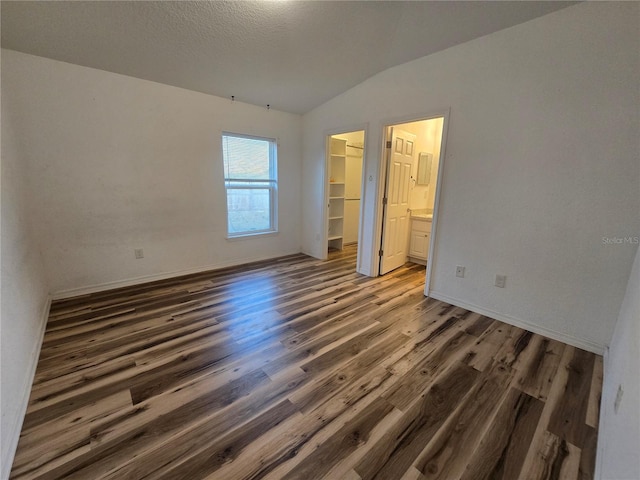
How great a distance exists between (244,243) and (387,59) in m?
3.05

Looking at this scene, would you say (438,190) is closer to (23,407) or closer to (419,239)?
(419,239)

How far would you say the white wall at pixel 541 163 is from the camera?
198 cm

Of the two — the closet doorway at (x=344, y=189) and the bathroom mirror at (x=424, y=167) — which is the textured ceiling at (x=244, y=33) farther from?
the closet doorway at (x=344, y=189)

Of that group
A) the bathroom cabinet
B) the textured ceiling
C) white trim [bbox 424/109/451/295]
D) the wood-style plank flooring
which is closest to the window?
the textured ceiling

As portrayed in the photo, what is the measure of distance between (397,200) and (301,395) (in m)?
2.88

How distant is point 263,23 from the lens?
2279 mm

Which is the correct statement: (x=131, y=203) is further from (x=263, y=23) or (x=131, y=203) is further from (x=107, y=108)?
(x=263, y=23)

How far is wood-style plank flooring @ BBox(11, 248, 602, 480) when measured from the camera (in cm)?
131

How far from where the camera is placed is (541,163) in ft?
7.58

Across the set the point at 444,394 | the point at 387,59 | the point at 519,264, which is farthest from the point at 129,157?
the point at 519,264

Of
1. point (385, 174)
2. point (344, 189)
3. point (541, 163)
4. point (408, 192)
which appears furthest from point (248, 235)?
point (541, 163)

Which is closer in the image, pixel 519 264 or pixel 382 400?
pixel 382 400

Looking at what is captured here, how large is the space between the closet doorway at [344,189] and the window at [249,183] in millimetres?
1053

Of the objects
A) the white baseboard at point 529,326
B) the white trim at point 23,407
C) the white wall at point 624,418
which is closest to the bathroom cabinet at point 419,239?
the white baseboard at point 529,326
